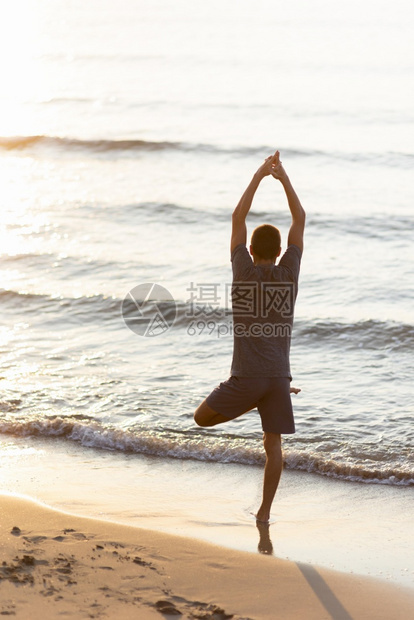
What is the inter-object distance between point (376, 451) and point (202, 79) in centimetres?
2096

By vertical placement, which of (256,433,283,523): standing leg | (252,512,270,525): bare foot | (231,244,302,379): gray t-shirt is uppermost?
(231,244,302,379): gray t-shirt

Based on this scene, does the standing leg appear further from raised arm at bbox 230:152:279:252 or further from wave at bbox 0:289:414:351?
wave at bbox 0:289:414:351

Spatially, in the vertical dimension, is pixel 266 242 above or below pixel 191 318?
above

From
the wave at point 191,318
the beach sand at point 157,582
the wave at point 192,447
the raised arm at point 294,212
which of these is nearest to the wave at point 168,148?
the wave at point 191,318

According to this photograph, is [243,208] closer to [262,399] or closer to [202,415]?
[262,399]

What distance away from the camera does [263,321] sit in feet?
15.9

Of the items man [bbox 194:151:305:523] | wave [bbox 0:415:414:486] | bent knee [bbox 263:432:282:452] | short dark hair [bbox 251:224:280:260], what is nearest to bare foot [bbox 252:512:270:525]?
man [bbox 194:151:305:523]

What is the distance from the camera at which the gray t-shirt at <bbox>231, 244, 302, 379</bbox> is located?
480 centimetres

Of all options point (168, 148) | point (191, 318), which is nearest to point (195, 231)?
point (191, 318)

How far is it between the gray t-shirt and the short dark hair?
7 centimetres

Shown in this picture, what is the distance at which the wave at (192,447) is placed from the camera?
20.7 ft

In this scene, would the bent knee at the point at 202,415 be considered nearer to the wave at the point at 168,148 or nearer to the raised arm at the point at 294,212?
the raised arm at the point at 294,212

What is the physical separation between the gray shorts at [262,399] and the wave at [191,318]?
181 inches

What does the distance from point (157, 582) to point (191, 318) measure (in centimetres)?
637
